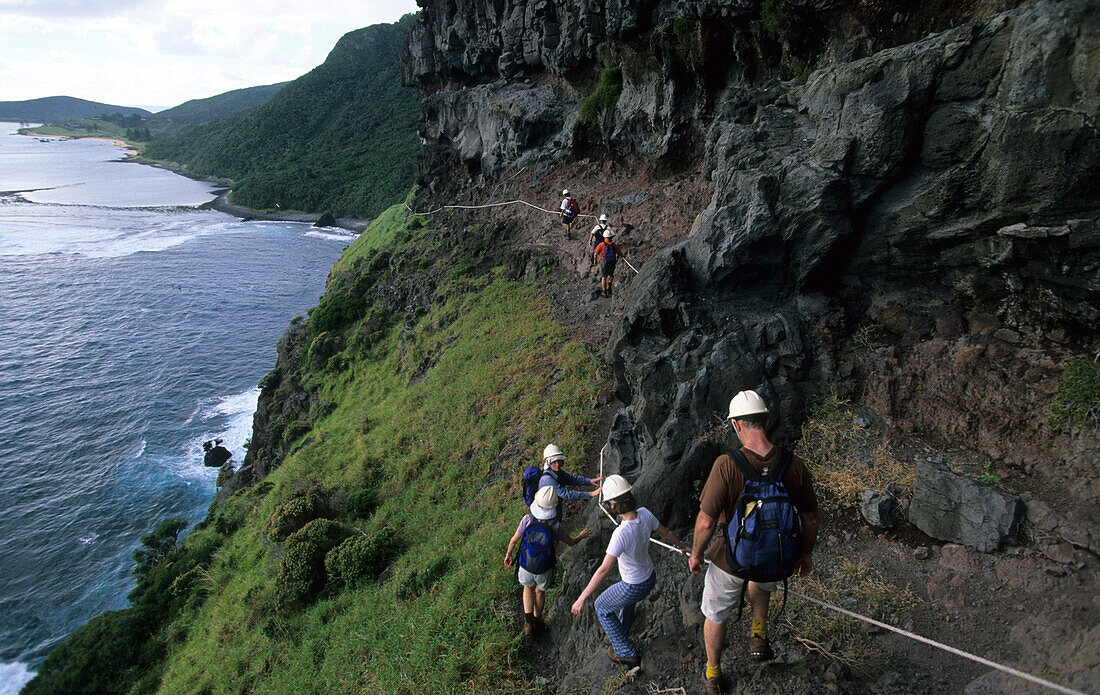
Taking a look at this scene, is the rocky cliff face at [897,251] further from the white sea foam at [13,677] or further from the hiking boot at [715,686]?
the white sea foam at [13,677]

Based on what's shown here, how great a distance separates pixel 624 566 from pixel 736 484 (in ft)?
4.64

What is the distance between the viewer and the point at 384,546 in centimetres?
1070

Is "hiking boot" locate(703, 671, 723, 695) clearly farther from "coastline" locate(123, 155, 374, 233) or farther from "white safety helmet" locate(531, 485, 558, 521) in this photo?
"coastline" locate(123, 155, 374, 233)

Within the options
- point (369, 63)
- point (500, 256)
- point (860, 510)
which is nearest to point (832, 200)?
point (860, 510)

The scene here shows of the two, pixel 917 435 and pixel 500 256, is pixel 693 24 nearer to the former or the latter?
pixel 500 256

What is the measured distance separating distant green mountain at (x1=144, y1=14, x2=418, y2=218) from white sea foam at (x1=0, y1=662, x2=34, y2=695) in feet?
230

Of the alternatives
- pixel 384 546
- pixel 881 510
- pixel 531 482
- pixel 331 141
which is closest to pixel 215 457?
pixel 384 546

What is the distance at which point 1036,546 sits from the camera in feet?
17.4

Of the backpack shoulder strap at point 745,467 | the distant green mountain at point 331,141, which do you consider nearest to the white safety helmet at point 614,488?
the backpack shoulder strap at point 745,467

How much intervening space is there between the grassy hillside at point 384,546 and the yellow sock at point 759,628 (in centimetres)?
280

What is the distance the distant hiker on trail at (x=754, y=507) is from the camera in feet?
12.7

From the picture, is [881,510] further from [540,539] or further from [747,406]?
[540,539]

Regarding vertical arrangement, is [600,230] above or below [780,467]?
above

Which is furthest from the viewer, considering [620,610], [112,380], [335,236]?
[335,236]
